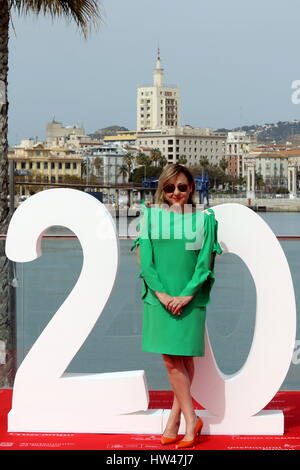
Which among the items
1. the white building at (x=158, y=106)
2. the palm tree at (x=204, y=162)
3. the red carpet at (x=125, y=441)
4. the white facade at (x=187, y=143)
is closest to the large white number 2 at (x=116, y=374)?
the red carpet at (x=125, y=441)

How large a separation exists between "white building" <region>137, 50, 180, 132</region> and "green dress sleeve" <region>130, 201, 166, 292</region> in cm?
12230

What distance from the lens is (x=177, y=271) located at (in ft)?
12.9

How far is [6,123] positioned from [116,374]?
97.8 inches

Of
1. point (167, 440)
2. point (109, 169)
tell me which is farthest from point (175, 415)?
point (109, 169)

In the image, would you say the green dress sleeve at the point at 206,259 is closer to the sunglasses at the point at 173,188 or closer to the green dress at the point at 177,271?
the green dress at the point at 177,271

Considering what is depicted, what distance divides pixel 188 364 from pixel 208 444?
1.27ft

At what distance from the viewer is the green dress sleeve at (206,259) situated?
12.7 feet

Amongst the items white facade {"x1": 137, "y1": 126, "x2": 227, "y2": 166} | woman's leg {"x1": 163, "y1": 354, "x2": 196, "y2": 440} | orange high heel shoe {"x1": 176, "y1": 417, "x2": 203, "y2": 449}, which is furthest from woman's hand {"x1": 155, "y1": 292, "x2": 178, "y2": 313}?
white facade {"x1": 137, "y1": 126, "x2": 227, "y2": 166}

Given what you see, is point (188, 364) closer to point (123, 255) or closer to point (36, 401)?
point (36, 401)

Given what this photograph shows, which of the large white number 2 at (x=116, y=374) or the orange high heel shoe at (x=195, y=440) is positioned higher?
the large white number 2 at (x=116, y=374)

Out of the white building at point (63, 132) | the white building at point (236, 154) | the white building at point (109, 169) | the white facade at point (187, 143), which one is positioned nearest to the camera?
the white building at point (109, 169)

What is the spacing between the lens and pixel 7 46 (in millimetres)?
6273

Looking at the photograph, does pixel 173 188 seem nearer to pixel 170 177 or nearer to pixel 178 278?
pixel 170 177
